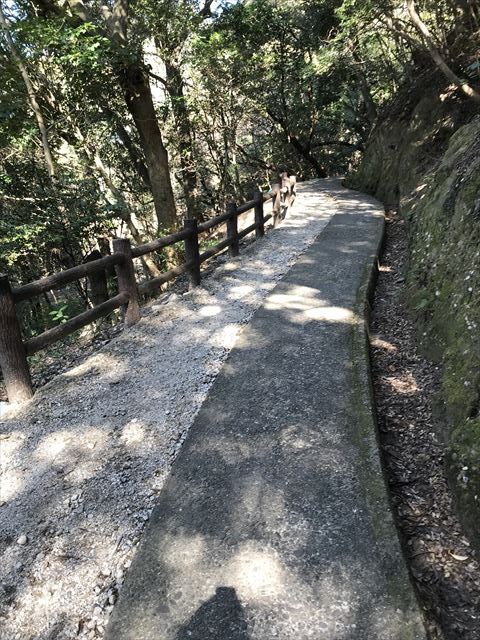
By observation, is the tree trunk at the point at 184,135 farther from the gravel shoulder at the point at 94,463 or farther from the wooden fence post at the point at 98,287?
the gravel shoulder at the point at 94,463

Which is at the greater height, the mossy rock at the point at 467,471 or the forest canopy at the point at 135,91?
the forest canopy at the point at 135,91

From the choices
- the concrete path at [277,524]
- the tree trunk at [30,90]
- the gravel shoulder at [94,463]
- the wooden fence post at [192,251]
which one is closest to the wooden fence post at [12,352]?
the gravel shoulder at [94,463]

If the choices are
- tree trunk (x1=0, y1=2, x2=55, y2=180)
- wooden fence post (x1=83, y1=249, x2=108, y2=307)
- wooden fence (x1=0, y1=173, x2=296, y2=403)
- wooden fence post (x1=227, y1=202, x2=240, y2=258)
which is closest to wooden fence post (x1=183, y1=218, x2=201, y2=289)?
wooden fence (x1=0, y1=173, x2=296, y2=403)

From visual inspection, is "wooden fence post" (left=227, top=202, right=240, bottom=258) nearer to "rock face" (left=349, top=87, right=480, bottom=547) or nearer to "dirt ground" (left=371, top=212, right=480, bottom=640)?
"rock face" (left=349, top=87, right=480, bottom=547)

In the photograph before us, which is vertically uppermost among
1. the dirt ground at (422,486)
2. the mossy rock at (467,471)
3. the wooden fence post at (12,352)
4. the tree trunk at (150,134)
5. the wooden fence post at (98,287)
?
the tree trunk at (150,134)

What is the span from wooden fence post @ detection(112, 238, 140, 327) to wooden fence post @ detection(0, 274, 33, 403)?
1.49 meters

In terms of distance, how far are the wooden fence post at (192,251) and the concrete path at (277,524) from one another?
2.58 meters

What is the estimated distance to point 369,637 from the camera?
179 cm

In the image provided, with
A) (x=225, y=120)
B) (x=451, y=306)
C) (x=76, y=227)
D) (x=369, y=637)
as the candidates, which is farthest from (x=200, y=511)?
(x=225, y=120)

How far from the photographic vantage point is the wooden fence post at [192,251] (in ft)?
19.9

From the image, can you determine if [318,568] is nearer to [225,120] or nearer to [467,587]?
[467,587]

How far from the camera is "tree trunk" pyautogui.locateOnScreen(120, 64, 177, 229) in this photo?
31.4 ft

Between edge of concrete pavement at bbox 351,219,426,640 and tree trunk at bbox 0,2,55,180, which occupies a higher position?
tree trunk at bbox 0,2,55,180

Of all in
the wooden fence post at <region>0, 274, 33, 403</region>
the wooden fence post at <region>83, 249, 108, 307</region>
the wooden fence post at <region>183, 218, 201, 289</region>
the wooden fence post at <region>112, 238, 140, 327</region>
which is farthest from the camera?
the wooden fence post at <region>83, 249, 108, 307</region>
